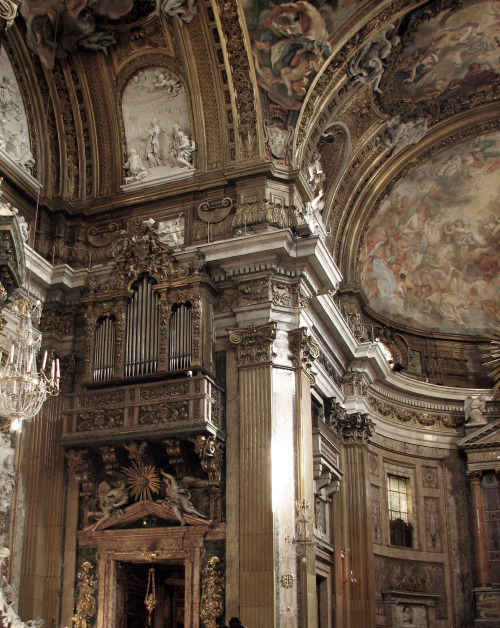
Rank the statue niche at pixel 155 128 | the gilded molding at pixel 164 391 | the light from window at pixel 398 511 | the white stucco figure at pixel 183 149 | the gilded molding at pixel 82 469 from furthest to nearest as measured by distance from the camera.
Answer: the light from window at pixel 398 511
the statue niche at pixel 155 128
the white stucco figure at pixel 183 149
the gilded molding at pixel 82 469
the gilded molding at pixel 164 391

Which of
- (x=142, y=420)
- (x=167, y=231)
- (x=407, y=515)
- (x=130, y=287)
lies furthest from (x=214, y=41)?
(x=407, y=515)

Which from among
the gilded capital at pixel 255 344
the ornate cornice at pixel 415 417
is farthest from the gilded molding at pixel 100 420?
the ornate cornice at pixel 415 417

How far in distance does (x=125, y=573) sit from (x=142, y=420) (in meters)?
2.91

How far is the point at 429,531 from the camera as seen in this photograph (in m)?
20.8

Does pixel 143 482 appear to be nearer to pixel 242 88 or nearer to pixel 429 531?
pixel 242 88

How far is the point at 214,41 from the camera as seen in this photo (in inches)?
642

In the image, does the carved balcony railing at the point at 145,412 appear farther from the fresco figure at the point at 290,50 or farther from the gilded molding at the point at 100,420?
the fresco figure at the point at 290,50

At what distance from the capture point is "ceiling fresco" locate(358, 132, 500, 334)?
21.9 metres

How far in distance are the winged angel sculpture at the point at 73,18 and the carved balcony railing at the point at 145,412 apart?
277 inches

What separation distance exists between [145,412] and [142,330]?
177 cm

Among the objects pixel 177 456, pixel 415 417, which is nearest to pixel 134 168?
pixel 177 456

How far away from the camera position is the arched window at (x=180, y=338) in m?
14.9

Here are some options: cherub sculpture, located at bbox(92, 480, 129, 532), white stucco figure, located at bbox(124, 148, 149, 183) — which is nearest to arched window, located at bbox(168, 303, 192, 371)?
cherub sculpture, located at bbox(92, 480, 129, 532)

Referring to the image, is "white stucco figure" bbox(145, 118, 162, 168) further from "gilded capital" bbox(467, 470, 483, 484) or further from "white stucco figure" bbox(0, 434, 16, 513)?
"gilded capital" bbox(467, 470, 483, 484)
